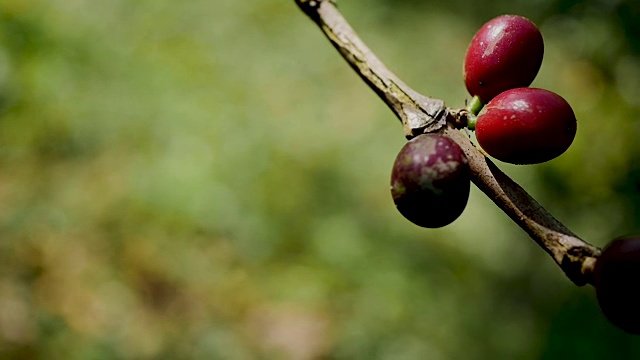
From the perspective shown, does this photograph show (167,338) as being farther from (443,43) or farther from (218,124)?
(443,43)

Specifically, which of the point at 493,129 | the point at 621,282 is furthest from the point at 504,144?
the point at 621,282

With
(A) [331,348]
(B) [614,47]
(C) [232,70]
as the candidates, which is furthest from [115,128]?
(B) [614,47]

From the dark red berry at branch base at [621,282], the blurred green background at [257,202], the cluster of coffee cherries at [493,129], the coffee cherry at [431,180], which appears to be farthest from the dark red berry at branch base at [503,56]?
the blurred green background at [257,202]

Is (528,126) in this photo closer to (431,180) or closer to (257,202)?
(431,180)

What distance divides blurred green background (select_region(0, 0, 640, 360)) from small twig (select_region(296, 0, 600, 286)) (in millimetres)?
1685

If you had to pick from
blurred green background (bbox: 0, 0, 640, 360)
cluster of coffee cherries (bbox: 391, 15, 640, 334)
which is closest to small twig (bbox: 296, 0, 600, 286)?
cluster of coffee cherries (bbox: 391, 15, 640, 334)

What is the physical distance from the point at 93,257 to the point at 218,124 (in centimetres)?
106

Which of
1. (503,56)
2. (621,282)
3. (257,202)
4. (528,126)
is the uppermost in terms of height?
(257,202)

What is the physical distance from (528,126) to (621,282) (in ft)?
0.91

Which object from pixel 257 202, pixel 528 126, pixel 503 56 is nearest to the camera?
pixel 528 126

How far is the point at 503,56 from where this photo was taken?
108 centimetres

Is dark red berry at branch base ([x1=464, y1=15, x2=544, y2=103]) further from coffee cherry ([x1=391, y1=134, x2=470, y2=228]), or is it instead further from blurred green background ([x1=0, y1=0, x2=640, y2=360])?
blurred green background ([x1=0, y1=0, x2=640, y2=360])

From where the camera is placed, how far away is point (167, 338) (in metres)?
2.83

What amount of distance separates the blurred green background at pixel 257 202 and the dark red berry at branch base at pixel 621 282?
1852mm
